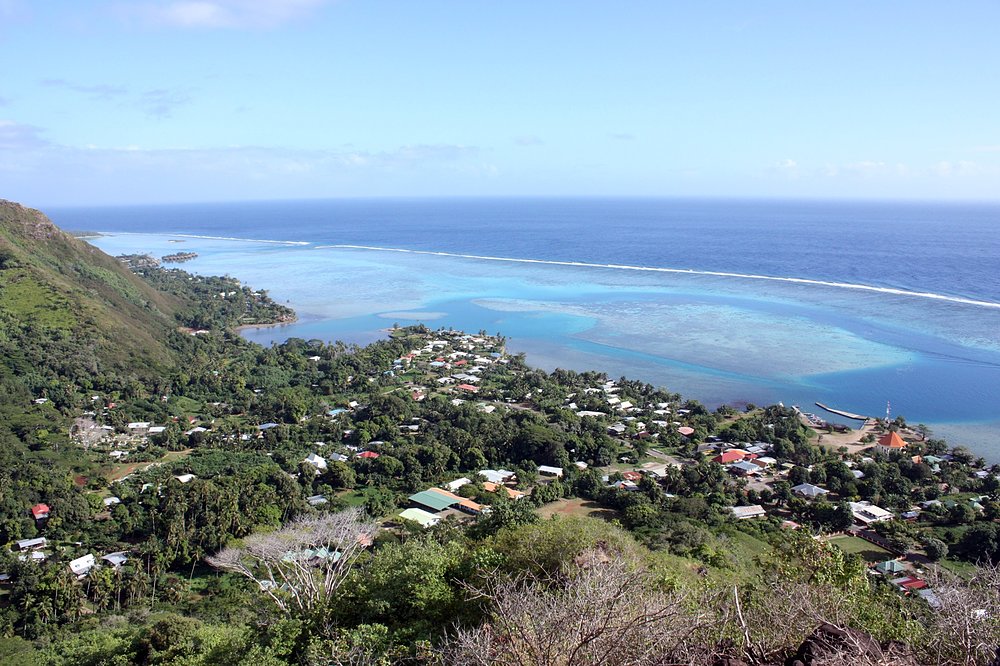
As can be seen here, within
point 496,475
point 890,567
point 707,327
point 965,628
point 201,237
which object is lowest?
point 496,475

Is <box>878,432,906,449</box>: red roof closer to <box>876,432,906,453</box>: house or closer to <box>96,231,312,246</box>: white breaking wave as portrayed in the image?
<box>876,432,906,453</box>: house

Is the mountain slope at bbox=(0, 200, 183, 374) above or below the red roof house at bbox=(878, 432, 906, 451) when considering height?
above

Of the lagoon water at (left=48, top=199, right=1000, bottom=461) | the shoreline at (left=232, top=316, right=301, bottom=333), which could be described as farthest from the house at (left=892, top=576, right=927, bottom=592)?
the shoreline at (left=232, top=316, right=301, bottom=333)

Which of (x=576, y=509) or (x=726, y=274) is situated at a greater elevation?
(x=726, y=274)

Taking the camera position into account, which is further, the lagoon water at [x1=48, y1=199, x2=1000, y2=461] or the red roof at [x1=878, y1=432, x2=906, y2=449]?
the lagoon water at [x1=48, y1=199, x2=1000, y2=461]

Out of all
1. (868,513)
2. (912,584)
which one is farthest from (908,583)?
(868,513)

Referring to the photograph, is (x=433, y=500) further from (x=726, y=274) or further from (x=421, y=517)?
(x=726, y=274)

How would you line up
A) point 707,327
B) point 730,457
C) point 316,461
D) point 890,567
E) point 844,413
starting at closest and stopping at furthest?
point 890,567 → point 316,461 → point 730,457 → point 844,413 → point 707,327

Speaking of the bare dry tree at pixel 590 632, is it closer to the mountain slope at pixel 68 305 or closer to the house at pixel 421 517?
the house at pixel 421 517
